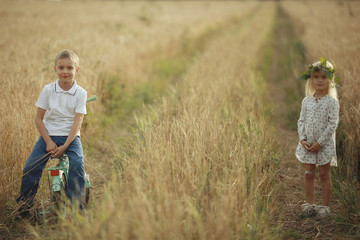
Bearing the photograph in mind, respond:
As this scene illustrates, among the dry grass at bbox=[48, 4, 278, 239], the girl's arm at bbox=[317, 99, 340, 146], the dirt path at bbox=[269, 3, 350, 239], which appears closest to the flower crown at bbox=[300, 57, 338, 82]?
the girl's arm at bbox=[317, 99, 340, 146]

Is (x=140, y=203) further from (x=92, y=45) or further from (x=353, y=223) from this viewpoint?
(x=92, y=45)

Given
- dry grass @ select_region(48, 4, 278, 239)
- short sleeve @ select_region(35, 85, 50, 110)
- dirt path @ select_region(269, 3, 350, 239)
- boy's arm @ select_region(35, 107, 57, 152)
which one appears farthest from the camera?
short sleeve @ select_region(35, 85, 50, 110)

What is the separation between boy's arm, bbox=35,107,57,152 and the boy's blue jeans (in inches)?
3.4

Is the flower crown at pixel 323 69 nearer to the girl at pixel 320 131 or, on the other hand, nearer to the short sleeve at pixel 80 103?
the girl at pixel 320 131

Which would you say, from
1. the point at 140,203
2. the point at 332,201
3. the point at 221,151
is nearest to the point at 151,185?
the point at 140,203

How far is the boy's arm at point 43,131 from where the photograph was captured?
261 centimetres

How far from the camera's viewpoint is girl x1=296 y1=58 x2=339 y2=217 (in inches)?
107

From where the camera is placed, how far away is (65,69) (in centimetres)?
272

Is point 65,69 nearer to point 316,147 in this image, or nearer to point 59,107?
point 59,107

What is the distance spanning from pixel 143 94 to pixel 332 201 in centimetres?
479

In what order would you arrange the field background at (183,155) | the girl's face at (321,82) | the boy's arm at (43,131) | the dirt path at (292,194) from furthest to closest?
the girl's face at (321,82), the boy's arm at (43,131), the dirt path at (292,194), the field background at (183,155)

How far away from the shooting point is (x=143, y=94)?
6.89 meters

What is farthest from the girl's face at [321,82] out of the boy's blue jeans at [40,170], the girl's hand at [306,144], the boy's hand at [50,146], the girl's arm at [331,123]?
the boy's hand at [50,146]

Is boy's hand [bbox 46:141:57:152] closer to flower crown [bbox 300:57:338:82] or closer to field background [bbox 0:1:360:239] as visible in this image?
field background [bbox 0:1:360:239]
